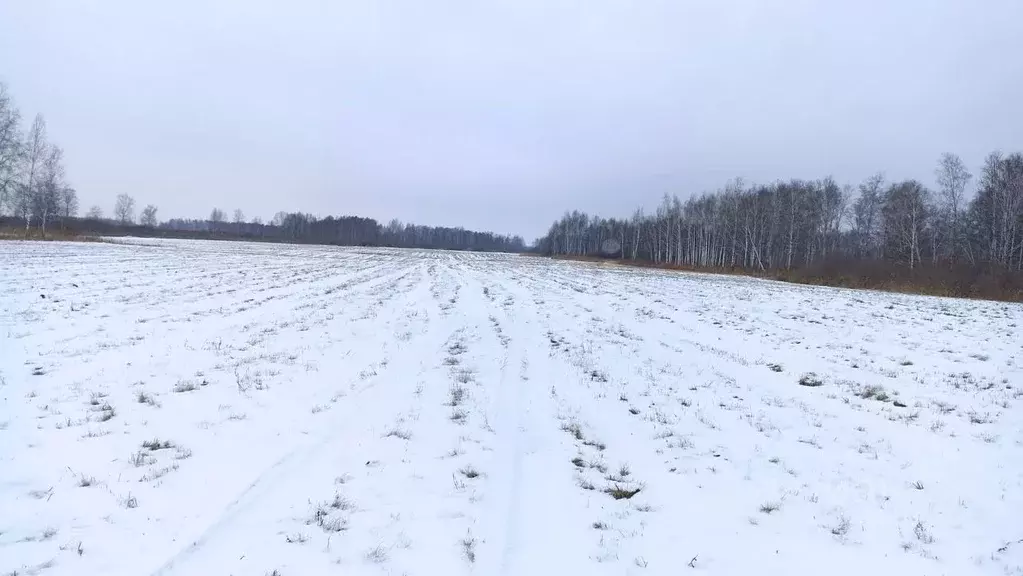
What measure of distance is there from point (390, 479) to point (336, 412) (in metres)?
2.04

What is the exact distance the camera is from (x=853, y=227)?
216ft

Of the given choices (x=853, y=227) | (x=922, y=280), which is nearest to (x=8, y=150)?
(x=922, y=280)

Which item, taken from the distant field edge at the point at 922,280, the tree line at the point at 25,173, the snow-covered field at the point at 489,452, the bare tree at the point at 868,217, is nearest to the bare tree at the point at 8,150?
the tree line at the point at 25,173

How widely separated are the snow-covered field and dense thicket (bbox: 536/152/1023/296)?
35109mm

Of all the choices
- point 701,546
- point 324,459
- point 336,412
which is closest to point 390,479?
point 324,459

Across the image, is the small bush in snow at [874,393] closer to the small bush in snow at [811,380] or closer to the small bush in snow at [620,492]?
the small bush in snow at [811,380]

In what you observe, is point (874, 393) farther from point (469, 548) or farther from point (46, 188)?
point (46, 188)

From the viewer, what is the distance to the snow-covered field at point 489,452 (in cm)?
358

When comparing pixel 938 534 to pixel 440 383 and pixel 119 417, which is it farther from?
pixel 119 417

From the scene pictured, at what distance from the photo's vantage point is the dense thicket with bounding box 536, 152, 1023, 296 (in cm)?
3841

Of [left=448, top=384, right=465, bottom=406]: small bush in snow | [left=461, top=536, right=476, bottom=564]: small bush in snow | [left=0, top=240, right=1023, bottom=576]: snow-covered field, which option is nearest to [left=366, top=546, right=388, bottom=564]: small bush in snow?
[left=0, top=240, right=1023, bottom=576]: snow-covered field

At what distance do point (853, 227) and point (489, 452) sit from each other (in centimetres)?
7771

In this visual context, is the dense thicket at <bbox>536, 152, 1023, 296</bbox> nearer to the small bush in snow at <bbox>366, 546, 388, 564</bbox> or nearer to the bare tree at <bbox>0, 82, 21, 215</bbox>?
the small bush in snow at <bbox>366, 546, 388, 564</bbox>

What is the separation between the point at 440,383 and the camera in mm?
7766
